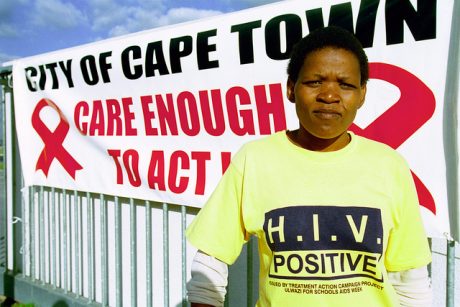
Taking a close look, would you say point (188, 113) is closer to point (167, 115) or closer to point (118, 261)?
point (167, 115)

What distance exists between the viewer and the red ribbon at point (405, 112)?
2.12 metres

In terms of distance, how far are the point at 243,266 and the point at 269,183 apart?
1722 mm

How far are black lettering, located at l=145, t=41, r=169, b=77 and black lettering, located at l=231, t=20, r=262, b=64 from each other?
2.00 ft

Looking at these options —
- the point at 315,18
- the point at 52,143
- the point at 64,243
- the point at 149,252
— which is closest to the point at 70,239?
the point at 64,243

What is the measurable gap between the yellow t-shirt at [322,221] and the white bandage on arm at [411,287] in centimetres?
3

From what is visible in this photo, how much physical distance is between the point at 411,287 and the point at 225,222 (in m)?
0.59

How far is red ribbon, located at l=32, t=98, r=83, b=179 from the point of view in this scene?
3.88 m

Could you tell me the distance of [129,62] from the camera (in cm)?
331

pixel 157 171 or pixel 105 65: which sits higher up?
pixel 105 65

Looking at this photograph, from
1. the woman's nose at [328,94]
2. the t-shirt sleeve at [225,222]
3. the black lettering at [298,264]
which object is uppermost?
the woman's nose at [328,94]

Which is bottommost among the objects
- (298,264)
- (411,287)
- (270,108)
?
(411,287)

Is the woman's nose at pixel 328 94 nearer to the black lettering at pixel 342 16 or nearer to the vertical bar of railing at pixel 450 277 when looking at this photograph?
the black lettering at pixel 342 16

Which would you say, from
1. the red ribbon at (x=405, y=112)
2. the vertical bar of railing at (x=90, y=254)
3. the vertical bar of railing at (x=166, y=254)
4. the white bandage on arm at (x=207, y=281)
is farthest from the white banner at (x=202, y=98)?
the white bandage on arm at (x=207, y=281)

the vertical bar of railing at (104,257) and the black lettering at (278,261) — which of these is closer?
the black lettering at (278,261)
